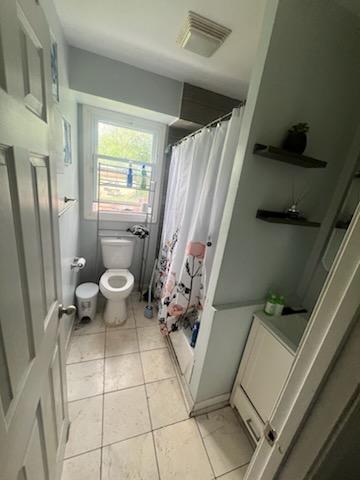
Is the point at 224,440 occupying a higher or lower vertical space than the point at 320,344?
lower

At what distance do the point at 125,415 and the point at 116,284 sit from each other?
122 centimetres

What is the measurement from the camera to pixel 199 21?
3.91 feet

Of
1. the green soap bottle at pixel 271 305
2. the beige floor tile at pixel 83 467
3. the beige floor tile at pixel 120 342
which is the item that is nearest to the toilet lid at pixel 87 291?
the beige floor tile at pixel 120 342

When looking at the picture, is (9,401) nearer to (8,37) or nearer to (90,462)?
(8,37)

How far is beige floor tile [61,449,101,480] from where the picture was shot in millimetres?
1079

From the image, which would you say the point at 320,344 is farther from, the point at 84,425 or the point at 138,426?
the point at 84,425

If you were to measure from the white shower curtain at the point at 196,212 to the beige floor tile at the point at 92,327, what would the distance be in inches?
26.8

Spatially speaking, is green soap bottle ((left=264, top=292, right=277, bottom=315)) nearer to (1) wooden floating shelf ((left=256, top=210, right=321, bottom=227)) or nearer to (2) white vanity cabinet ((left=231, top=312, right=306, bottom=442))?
(2) white vanity cabinet ((left=231, top=312, right=306, bottom=442))

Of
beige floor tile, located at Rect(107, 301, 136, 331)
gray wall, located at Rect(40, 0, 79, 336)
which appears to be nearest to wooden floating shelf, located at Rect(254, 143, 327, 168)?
gray wall, located at Rect(40, 0, 79, 336)

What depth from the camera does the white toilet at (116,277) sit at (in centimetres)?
206

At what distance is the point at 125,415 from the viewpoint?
4.50 feet

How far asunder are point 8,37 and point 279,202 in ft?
4.15

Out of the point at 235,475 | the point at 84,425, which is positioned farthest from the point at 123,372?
the point at 235,475

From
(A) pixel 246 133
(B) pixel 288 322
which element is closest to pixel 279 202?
(A) pixel 246 133
